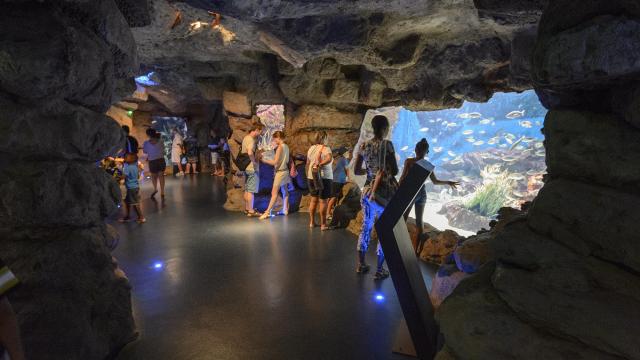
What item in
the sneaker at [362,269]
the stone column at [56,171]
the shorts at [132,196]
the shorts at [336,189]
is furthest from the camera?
the shorts at [336,189]

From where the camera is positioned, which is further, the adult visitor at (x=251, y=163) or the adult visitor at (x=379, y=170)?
the adult visitor at (x=251, y=163)

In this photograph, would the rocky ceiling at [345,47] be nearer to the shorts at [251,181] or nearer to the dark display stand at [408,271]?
the dark display stand at [408,271]

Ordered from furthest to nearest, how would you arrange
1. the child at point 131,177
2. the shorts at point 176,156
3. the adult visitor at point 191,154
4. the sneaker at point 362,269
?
1. the adult visitor at point 191,154
2. the shorts at point 176,156
3. the child at point 131,177
4. the sneaker at point 362,269

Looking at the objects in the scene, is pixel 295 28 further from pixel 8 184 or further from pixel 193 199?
pixel 193 199

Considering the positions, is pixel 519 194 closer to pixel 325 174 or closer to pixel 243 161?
pixel 325 174

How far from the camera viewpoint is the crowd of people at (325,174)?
4371 mm

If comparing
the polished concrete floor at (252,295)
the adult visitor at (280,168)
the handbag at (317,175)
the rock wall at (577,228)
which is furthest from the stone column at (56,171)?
the adult visitor at (280,168)

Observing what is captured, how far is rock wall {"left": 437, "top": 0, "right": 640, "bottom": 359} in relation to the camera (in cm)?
132

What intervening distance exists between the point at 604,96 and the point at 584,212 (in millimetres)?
578

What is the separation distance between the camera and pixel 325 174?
23.9 feet

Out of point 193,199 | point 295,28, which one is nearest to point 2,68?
point 295,28

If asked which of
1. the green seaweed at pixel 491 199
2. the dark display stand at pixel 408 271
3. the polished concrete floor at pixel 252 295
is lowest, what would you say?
the green seaweed at pixel 491 199

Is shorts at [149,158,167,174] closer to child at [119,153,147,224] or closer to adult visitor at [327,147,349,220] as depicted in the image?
child at [119,153,147,224]

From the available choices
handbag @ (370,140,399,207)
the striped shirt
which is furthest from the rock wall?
handbag @ (370,140,399,207)
